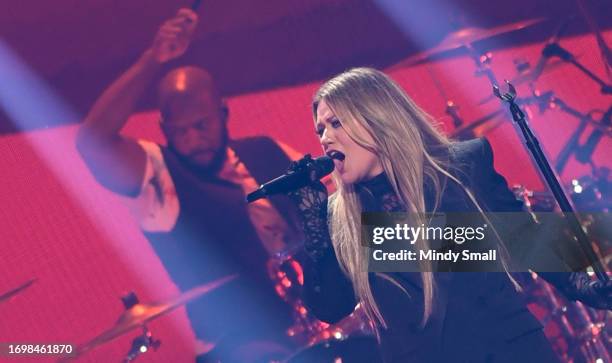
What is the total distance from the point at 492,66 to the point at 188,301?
8.48 ft

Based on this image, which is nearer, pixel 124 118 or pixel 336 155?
pixel 336 155

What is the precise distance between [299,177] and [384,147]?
300 mm

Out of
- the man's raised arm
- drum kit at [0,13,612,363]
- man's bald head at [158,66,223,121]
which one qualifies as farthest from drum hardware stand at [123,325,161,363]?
man's bald head at [158,66,223,121]

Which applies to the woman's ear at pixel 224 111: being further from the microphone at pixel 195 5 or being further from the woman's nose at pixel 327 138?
the woman's nose at pixel 327 138

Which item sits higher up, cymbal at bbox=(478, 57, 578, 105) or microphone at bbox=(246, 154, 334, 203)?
microphone at bbox=(246, 154, 334, 203)

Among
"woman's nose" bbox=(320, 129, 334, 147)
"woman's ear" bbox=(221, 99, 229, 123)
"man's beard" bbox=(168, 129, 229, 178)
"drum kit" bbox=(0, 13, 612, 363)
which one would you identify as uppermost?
"woman's ear" bbox=(221, 99, 229, 123)

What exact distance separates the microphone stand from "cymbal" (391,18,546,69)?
90.5 inches

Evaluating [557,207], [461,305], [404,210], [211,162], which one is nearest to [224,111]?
[211,162]

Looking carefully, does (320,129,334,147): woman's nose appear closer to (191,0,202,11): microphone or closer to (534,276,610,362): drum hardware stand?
(534,276,610,362): drum hardware stand

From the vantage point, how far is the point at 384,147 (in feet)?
6.58

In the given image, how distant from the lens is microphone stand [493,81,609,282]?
1727 millimetres

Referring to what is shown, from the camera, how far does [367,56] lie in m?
4.66

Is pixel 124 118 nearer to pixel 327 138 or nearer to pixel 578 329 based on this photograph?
pixel 327 138

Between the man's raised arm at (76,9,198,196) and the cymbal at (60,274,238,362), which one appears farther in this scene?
the man's raised arm at (76,9,198,196)
